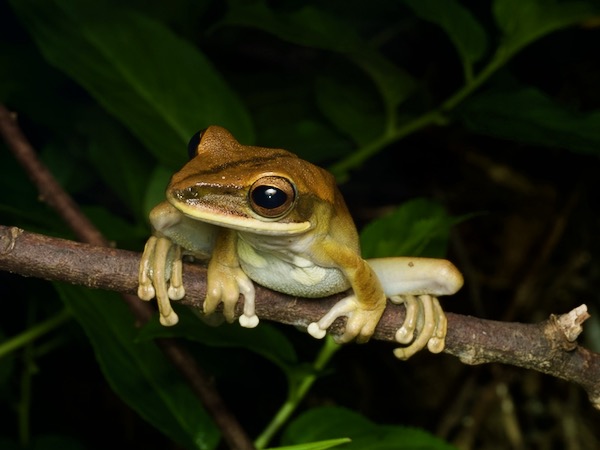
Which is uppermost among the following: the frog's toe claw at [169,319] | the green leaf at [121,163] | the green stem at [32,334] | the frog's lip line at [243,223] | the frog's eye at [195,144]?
the green leaf at [121,163]

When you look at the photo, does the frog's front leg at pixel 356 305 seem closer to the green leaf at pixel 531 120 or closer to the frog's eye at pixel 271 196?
the frog's eye at pixel 271 196

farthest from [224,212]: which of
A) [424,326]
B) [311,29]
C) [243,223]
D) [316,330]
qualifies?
[311,29]

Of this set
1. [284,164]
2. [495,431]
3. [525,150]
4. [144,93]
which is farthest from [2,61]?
[495,431]

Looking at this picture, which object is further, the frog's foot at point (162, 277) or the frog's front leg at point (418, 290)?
the frog's front leg at point (418, 290)

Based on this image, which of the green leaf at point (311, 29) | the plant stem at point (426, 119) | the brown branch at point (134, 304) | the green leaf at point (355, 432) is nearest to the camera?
the green leaf at point (355, 432)

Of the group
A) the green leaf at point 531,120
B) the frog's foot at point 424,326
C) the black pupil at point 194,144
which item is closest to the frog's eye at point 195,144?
the black pupil at point 194,144

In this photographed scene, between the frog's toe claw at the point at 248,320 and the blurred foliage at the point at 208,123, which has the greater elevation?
the blurred foliage at the point at 208,123
